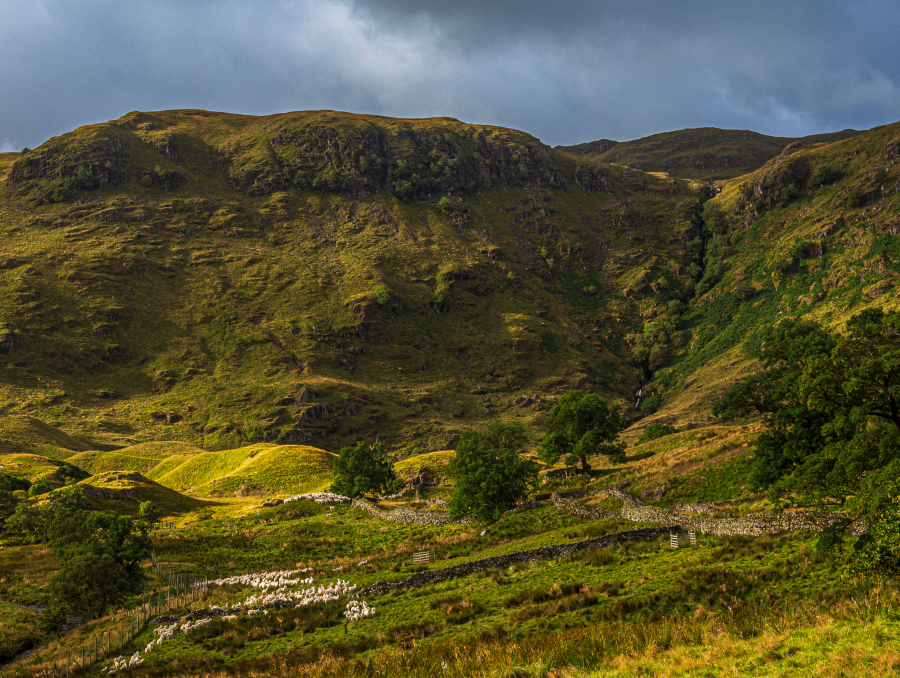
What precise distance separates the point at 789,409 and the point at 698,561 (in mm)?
16861

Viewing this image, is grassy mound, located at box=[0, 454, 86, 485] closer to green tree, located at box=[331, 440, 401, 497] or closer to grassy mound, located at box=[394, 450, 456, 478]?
green tree, located at box=[331, 440, 401, 497]

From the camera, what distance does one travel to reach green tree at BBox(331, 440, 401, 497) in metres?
82.5

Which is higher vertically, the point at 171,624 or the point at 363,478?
the point at 171,624

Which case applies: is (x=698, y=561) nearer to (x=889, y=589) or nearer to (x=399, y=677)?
(x=889, y=589)

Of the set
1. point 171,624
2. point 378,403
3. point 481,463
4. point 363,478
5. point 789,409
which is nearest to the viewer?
point 171,624

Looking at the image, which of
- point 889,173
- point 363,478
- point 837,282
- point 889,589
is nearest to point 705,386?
point 837,282

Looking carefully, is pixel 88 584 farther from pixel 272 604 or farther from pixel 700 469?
pixel 700 469

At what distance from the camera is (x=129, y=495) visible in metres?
72.1

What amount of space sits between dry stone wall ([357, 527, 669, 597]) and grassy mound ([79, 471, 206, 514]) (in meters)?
53.5

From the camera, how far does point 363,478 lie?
8250 centimetres

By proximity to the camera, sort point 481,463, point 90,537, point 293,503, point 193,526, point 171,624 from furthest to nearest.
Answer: point 293,503 → point 193,526 → point 481,463 → point 90,537 → point 171,624

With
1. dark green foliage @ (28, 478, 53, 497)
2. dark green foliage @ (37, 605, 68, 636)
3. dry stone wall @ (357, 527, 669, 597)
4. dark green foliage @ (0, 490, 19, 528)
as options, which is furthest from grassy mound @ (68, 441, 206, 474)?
dry stone wall @ (357, 527, 669, 597)

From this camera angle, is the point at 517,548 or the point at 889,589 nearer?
the point at 889,589

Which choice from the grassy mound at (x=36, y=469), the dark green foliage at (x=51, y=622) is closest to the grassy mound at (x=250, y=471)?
the grassy mound at (x=36, y=469)
